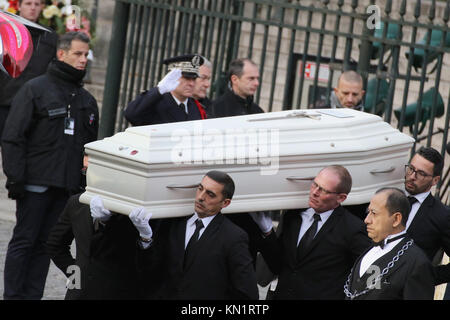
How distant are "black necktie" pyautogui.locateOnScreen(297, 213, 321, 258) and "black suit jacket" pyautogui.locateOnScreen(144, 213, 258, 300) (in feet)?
1.08

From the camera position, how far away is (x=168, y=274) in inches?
195

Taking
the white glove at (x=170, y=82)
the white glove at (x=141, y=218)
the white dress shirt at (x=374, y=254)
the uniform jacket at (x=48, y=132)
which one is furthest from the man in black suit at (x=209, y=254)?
the uniform jacket at (x=48, y=132)

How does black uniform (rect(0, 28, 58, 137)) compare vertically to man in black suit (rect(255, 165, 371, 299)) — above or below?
above

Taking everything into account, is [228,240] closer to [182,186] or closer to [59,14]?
[182,186]

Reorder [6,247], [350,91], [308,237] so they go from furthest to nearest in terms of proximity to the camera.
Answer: [6,247], [350,91], [308,237]

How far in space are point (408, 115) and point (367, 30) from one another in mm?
1702

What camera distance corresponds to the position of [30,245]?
628 cm

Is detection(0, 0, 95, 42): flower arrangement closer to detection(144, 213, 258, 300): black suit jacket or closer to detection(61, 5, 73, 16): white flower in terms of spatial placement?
detection(61, 5, 73, 16): white flower

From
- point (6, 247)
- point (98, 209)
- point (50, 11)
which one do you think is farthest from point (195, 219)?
point (50, 11)

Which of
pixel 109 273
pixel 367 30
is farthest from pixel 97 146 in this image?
pixel 367 30

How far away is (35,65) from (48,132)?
1.90 m

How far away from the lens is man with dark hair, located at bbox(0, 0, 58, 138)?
7906 mm

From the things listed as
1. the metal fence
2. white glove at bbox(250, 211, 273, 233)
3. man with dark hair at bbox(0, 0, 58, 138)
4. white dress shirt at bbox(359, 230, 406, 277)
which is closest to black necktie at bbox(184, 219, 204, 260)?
white glove at bbox(250, 211, 273, 233)
